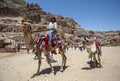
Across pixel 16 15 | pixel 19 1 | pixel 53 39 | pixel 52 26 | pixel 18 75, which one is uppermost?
pixel 19 1

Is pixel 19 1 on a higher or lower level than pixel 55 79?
higher

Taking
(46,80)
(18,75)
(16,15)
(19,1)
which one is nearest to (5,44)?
(18,75)

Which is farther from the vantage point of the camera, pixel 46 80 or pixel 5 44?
pixel 5 44

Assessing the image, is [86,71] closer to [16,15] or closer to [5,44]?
[5,44]

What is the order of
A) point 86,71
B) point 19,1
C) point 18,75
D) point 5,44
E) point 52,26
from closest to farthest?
point 86,71 → point 52,26 → point 18,75 → point 5,44 → point 19,1

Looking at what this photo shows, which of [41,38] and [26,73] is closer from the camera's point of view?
[41,38]

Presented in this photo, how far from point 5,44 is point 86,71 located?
30365mm

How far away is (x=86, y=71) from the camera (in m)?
10.7

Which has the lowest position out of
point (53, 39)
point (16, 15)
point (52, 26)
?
point (53, 39)

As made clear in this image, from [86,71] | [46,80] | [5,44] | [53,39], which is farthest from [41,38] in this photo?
[5,44]

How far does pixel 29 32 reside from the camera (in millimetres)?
11195

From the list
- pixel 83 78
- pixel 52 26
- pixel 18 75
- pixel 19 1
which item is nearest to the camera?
pixel 83 78

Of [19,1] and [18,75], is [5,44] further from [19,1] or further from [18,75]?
[19,1]

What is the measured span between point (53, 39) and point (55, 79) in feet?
7.61
